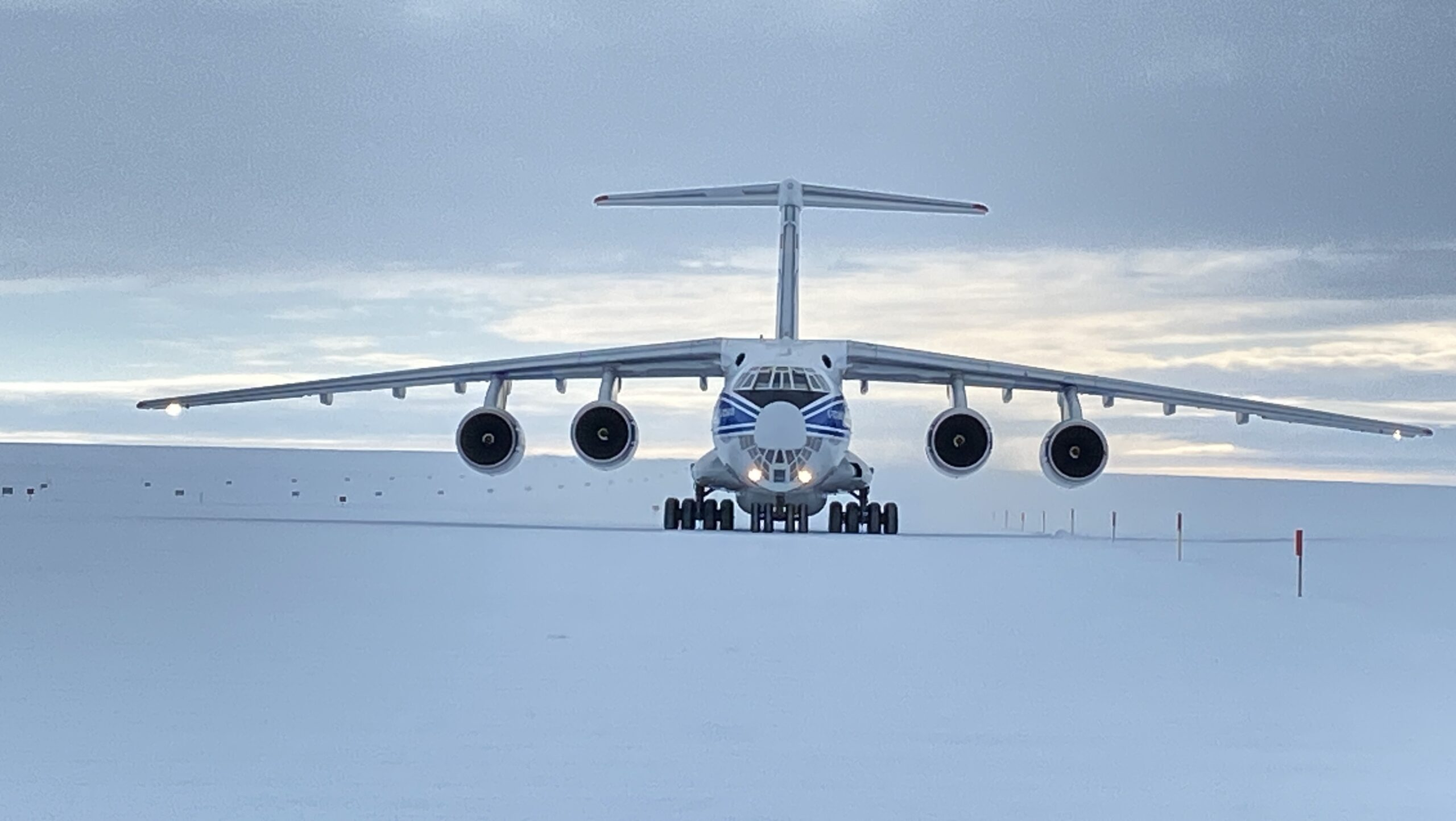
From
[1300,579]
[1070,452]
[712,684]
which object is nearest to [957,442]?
[1070,452]

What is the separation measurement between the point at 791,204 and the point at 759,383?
16.3 feet

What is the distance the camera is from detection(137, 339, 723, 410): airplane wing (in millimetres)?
22562

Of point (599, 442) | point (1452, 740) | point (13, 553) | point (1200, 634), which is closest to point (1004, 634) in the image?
point (1200, 634)

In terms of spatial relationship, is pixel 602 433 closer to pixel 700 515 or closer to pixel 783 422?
pixel 700 515

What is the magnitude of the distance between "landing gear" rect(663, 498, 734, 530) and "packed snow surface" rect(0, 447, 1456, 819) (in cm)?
474

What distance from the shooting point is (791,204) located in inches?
992

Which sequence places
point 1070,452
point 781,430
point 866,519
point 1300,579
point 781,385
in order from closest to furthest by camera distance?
point 1300,579 → point 781,430 → point 781,385 → point 1070,452 → point 866,519

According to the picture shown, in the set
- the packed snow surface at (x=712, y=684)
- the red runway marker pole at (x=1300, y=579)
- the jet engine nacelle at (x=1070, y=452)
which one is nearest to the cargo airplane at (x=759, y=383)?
the jet engine nacelle at (x=1070, y=452)

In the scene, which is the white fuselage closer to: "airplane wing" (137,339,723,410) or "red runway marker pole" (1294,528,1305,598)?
"airplane wing" (137,339,723,410)

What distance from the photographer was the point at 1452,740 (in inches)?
261

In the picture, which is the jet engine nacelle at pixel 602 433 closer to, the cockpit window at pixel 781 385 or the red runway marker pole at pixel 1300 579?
the cockpit window at pixel 781 385

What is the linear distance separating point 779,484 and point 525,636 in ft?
37.5

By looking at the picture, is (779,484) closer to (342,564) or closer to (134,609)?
(342,564)

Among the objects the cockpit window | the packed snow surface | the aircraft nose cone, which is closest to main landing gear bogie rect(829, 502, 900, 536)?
the cockpit window
